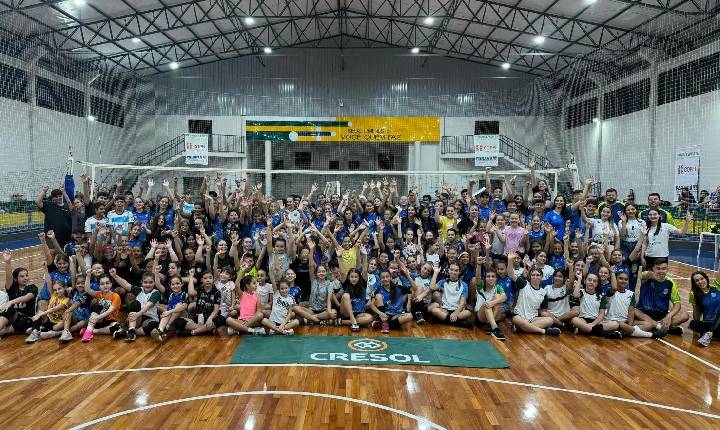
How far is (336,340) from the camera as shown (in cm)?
666

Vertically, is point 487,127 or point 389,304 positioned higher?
point 487,127

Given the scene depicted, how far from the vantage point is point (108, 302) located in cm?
696

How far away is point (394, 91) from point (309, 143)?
17.4 feet

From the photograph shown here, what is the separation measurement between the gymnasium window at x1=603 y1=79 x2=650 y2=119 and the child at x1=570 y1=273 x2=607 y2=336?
47.9 ft

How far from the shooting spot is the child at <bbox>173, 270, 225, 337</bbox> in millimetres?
6871

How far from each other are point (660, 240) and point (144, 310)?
8.45 m

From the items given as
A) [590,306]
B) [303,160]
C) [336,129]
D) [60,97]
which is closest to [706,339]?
[590,306]

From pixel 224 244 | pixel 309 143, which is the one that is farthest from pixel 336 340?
pixel 309 143

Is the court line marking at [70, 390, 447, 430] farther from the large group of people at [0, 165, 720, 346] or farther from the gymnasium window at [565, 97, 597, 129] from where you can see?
the gymnasium window at [565, 97, 597, 129]

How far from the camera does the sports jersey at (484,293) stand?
7.36 meters

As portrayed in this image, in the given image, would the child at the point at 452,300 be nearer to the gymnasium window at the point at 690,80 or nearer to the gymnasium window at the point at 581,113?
the gymnasium window at the point at 690,80

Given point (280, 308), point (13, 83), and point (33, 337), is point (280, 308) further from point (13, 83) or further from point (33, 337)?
point (13, 83)

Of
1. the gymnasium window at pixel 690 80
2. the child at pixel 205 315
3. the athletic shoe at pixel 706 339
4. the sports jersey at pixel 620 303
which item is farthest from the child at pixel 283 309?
the gymnasium window at pixel 690 80

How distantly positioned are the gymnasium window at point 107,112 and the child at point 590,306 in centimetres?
2112
